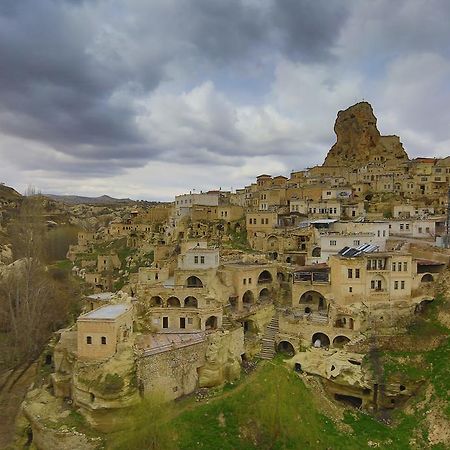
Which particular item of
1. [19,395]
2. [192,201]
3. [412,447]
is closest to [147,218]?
[192,201]

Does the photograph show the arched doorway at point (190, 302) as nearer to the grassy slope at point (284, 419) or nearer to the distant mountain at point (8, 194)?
the grassy slope at point (284, 419)

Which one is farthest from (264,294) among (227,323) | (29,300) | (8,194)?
(8,194)

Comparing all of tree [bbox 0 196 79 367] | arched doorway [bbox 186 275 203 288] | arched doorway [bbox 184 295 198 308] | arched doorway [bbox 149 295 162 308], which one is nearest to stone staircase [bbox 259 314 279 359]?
arched doorway [bbox 184 295 198 308]

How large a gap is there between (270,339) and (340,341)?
19.6 feet

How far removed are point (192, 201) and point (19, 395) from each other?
42724mm

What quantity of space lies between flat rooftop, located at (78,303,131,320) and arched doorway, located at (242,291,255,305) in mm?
13498

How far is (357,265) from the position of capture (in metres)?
38.1

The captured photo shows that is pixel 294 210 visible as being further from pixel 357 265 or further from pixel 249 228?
pixel 357 265

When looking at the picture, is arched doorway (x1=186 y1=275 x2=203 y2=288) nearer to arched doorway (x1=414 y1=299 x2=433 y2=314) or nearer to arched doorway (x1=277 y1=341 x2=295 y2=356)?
arched doorway (x1=277 y1=341 x2=295 y2=356)

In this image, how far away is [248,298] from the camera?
44.0m

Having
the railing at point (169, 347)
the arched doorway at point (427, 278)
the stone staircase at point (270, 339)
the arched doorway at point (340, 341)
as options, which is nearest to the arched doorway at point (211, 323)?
the railing at point (169, 347)

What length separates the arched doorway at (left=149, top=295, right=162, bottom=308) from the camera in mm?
40081

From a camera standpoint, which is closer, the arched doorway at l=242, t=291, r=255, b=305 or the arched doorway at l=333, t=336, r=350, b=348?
the arched doorway at l=333, t=336, r=350, b=348

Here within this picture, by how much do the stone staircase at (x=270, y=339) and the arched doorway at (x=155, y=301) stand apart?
10020 mm
